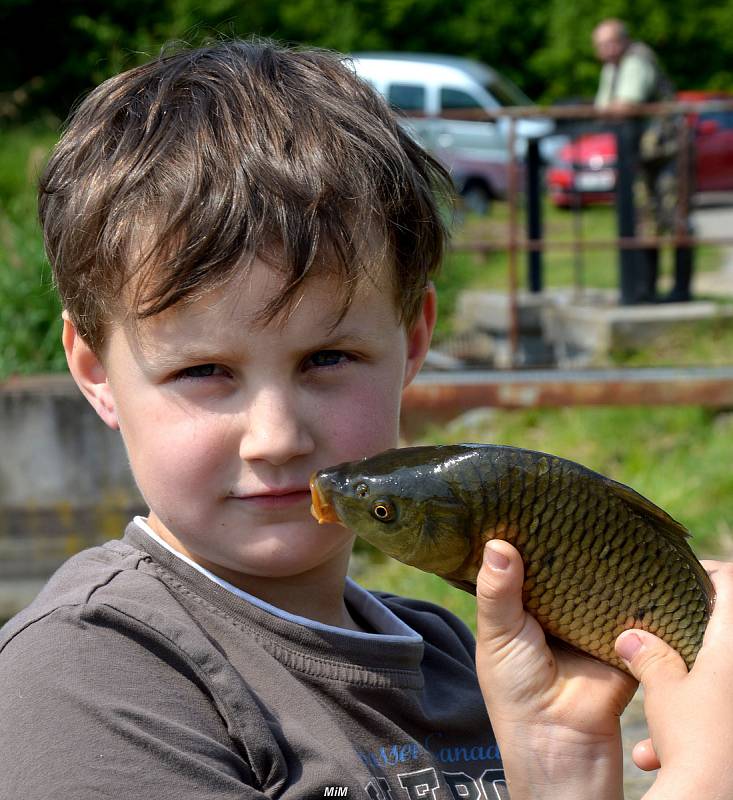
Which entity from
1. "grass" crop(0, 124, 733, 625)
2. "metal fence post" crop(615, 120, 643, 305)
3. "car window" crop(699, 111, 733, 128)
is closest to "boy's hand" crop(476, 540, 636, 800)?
"grass" crop(0, 124, 733, 625)

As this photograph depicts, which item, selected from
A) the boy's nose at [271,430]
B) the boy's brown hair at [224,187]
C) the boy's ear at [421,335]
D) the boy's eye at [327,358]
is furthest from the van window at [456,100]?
the boy's nose at [271,430]

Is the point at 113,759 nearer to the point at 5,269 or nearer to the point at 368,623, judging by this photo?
the point at 368,623

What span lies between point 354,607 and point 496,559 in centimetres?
55

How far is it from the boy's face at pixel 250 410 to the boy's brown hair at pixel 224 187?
0.11ft

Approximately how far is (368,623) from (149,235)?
30.0 inches

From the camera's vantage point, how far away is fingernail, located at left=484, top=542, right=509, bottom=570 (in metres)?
1.48

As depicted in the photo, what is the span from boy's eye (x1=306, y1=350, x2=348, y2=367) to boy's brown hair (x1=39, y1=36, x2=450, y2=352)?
7cm

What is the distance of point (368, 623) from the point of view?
6.41 ft

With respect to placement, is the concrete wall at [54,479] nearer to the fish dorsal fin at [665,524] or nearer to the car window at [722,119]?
the fish dorsal fin at [665,524]

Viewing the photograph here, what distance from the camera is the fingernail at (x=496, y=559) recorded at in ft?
4.85

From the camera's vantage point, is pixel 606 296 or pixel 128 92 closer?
pixel 128 92

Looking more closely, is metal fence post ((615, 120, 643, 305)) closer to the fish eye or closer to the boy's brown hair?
the boy's brown hair

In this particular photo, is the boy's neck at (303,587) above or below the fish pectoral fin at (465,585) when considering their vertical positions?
below

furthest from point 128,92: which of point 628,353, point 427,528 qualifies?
point 628,353
